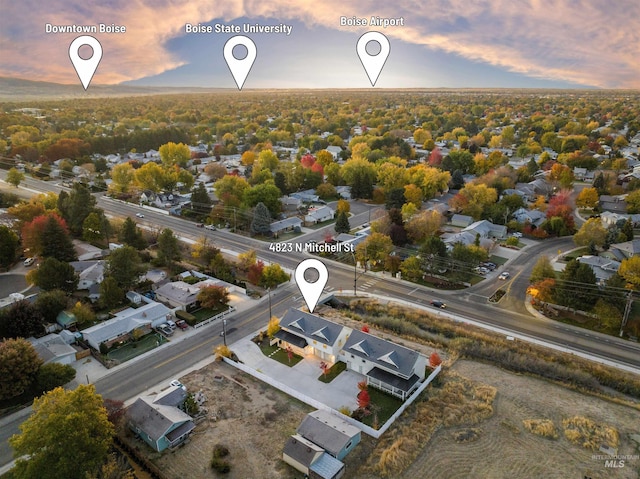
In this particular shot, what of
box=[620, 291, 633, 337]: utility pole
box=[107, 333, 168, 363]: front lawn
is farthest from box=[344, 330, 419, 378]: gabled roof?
box=[620, 291, 633, 337]: utility pole

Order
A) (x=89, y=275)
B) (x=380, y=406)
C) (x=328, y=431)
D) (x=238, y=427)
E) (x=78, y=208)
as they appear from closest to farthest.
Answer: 1. (x=328, y=431)
2. (x=238, y=427)
3. (x=380, y=406)
4. (x=89, y=275)
5. (x=78, y=208)

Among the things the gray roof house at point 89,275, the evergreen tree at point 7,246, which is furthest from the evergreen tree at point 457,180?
the evergreen tree at point 7,246

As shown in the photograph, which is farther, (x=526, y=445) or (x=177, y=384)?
(x=177, y=384)

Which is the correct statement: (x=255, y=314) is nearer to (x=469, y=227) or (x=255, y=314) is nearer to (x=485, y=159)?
(x=469, y=227)

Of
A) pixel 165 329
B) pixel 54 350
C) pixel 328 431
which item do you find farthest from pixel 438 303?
A: pixel 54 350

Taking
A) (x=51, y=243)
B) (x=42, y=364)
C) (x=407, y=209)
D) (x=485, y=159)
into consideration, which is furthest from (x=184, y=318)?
(x=485, y=159)

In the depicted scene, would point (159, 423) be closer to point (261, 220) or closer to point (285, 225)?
point (261, 220)
